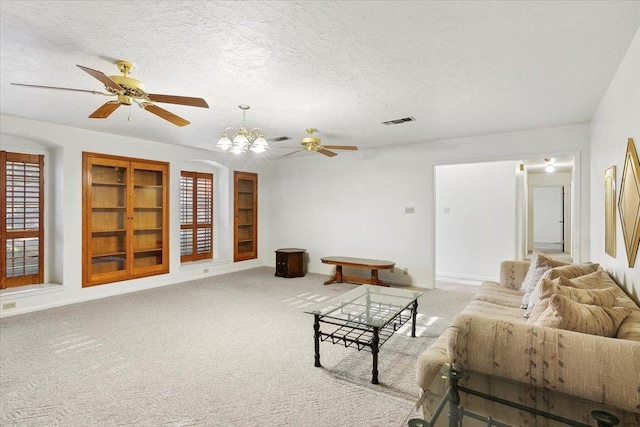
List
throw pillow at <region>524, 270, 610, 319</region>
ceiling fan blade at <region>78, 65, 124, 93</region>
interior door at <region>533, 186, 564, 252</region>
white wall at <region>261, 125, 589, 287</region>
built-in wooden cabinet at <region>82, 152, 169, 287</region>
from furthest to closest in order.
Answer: interior door at <region>533, 186, 564, 252</region>, built-in wooden cabinet at <region>82, 152, 169, 287</region>, white wall at <region>261, 125, 589, 287</region>, throw pillow at <region>524, 270, 610, 319</region>, ceiling fan blade at <region>78, 65, 124, 93</region>

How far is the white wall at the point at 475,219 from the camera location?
20.0 ft

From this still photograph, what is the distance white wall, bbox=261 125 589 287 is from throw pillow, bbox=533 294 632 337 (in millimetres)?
3449

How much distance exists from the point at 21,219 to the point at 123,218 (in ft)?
4.12

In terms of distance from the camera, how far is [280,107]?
3764 mm

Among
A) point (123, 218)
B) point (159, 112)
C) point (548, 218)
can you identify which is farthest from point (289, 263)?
point (548, 218)

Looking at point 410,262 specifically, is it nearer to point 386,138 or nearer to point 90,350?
point 386,138

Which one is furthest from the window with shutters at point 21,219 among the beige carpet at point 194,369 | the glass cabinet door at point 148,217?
the glass cabinet door at point 148,217

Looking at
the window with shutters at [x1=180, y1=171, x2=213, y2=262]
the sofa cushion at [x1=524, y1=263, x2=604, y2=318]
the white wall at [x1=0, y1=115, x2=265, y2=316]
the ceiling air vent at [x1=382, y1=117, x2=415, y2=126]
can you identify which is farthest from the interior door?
the white wall at [x1=0, y1=115, x2=265, y2=316]

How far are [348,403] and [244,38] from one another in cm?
259

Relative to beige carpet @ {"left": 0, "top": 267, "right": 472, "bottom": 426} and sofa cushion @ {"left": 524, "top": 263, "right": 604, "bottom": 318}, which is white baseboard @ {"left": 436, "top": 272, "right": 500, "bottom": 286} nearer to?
beige carpet @ {"left": 0, "top": 267, "right": 472, "bottom": 426}

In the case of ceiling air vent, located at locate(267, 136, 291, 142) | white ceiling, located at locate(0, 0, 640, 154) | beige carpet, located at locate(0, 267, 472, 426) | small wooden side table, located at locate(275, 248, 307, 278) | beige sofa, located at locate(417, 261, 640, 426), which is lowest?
beige carpet, located at locate(0, 267, 472, 426)

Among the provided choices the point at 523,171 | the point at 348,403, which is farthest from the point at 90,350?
the point at 523,171

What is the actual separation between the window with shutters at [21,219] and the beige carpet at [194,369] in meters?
0.80

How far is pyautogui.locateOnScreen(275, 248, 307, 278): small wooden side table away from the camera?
257 inches
